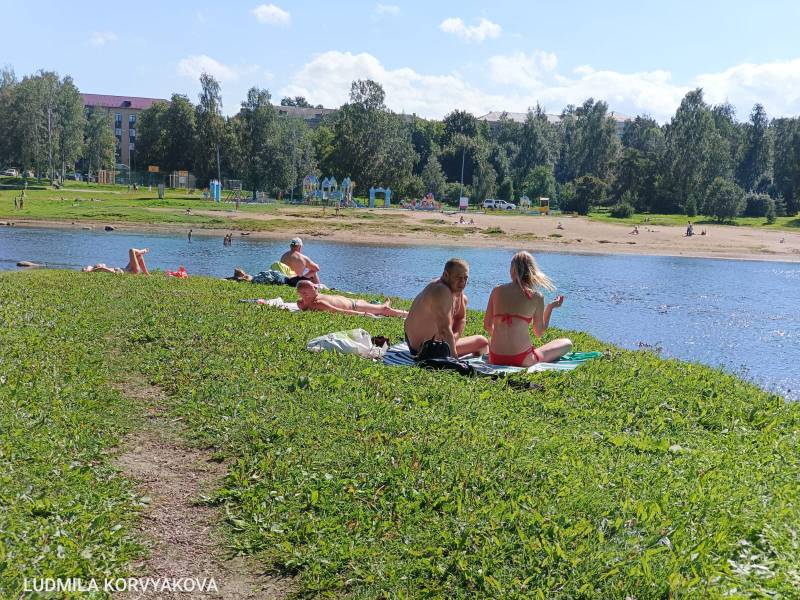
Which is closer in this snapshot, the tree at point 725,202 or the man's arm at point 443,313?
the man's arm at point 443,313

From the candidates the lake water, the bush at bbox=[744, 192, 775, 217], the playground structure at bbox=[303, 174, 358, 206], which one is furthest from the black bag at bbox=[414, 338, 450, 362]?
the bush at bbox=[744, 192, 775, 217]

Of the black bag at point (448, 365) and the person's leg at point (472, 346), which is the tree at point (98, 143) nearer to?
the person's leg at point (472, 346)

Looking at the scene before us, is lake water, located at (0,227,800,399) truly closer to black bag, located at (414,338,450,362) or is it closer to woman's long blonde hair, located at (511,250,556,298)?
woman's long blonde hair, located at (511,250,556,298)

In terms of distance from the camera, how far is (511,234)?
172 feet

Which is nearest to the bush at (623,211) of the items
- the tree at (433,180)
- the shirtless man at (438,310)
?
the tree at (433,180)

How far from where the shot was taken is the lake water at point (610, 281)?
1662cm

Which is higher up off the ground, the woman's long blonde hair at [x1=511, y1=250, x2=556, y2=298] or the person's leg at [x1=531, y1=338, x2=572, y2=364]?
the woman's long blonde hair at [x1=511, y1=250, x2=556, y2=298]

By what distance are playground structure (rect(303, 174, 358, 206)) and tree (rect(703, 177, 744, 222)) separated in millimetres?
34144

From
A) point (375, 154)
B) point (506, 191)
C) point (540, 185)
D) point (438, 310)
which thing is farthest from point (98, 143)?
point (438, 310)

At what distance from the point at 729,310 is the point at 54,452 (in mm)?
22218

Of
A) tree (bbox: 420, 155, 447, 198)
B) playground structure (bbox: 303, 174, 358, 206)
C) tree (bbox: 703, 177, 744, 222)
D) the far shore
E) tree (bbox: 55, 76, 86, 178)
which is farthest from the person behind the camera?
tree (bbox: 420, 155, 447, 198)

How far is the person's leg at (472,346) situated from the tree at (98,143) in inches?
3808

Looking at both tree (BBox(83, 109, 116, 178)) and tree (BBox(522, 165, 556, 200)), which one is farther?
tree (BBox(83, 109, 116, 178))

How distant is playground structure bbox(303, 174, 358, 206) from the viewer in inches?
2817
